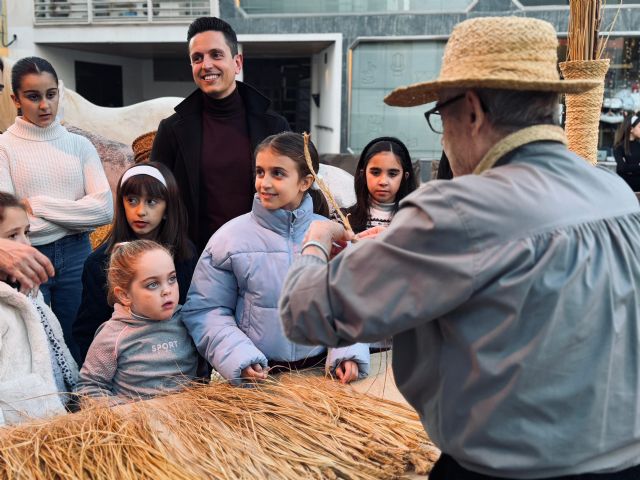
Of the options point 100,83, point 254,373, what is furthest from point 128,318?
point 100,83

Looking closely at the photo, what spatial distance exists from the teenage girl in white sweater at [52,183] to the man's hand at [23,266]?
91cm

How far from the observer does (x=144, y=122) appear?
7.62 metres

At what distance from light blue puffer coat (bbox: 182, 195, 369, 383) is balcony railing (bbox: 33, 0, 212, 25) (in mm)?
13109

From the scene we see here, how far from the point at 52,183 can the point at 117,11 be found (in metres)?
13.0

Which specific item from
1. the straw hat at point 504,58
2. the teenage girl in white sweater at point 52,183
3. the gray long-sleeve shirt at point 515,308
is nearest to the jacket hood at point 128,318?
the teenage girl in white sweater at point 52,183

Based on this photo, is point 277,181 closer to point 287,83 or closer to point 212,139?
point 212,139

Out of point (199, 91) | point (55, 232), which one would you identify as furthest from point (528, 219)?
point (55, 232)

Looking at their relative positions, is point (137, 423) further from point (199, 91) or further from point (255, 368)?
point (199, 91)

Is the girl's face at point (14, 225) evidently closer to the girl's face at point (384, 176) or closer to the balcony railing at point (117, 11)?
the girl's face at point (384, 176)

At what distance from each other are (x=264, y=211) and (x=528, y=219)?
1.36m

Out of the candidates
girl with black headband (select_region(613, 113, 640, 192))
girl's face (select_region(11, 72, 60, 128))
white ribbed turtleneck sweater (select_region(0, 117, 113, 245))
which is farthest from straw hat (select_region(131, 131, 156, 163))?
girl with black headband (select_region(613, 113, 640, 192))

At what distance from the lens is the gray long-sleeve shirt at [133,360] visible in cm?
214

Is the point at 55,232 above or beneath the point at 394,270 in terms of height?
beneath

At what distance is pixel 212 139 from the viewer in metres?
2.96
